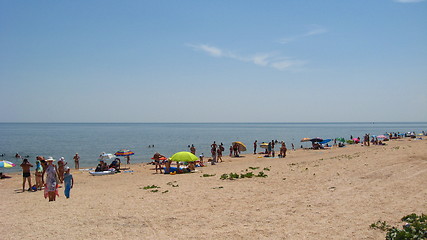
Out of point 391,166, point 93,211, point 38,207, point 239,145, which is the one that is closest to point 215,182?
point 93,211

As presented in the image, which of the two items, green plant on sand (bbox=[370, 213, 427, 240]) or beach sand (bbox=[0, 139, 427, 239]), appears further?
beach sand (bbox=[0, 139, 427, 239])

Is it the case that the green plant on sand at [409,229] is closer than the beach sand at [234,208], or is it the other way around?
the green plant on sand at [409,229]

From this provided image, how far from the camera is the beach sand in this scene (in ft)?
27.7

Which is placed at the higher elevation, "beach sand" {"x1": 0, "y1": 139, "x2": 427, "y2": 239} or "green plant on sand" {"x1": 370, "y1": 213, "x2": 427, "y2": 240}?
"green plant on sand" {"x1": 370, "y1": 213, "x2": 427, "y2": 240}

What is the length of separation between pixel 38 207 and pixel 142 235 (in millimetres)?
6125

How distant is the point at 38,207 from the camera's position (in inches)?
473

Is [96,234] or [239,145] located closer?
[96,234]

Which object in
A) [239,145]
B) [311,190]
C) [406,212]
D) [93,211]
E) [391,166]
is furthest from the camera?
[239,145]

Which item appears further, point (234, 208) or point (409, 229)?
point (234, 208)

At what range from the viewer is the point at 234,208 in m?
10.8

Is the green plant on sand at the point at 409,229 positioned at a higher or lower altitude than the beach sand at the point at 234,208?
higher

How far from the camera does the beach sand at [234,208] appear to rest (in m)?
8.45

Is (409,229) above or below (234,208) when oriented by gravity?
above

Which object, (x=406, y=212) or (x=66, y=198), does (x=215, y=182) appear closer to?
(x=66, y=198)
